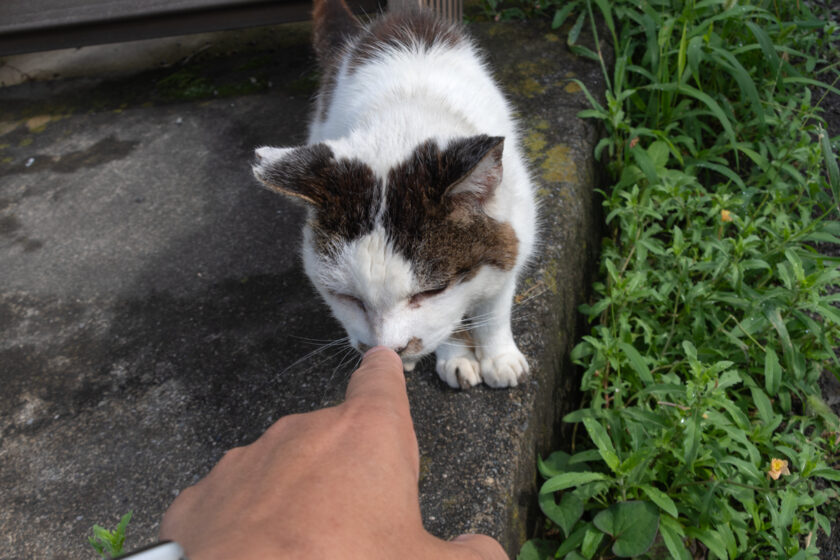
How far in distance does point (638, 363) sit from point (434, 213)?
39.0 inches

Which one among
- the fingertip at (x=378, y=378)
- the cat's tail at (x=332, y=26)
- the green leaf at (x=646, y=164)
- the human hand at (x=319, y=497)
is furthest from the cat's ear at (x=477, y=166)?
the cat's tail at (x=332, y=26)

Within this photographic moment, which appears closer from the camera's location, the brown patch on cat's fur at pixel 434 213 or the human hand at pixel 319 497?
the human hand at pixel 319 497

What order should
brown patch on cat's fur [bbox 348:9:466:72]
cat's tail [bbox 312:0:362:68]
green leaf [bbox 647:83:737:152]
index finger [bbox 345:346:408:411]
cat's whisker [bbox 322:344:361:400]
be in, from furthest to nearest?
cat's tail [bbox 312:0:362:68] → green leaf [bbox 647:83:737:152] → brown patch on cat's fur [bbox 348:9:466:72] → cat's whisker [bbox 322:344:361:400] → index finger [bbox 345:346:408:411]

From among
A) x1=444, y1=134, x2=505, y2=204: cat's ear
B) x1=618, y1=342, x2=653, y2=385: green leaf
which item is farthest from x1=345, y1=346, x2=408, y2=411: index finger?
x1=618, y1=342, x2=653, y2=385: green leaf

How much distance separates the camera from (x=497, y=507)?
174cm

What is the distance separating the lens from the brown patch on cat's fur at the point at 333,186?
5.50 feet

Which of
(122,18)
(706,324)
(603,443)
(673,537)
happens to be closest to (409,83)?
(603,443)

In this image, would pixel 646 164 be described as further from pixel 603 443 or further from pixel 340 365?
pixel 340 365

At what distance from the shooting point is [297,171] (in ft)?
5.51

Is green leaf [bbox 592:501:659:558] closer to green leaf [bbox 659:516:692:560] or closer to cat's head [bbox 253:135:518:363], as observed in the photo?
green leaf [bbox 659:516:692:560]

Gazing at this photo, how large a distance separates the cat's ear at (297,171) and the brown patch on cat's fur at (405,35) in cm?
102

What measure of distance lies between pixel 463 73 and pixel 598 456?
1650 millimetres

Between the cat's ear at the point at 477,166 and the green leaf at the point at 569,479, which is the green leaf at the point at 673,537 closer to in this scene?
the green leaf at the point at 569,479

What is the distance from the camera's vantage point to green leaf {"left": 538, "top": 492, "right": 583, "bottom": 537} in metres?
1.81
